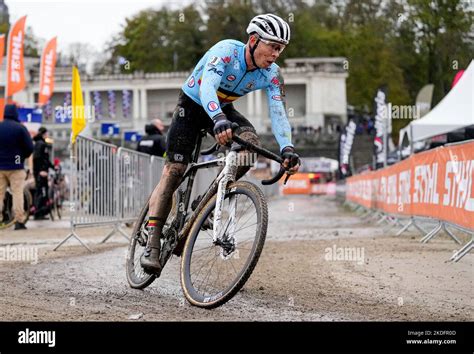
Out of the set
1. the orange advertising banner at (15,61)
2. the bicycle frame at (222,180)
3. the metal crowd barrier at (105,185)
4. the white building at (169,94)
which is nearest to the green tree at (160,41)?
the white building at (169,94)

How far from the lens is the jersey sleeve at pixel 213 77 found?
6.36 m

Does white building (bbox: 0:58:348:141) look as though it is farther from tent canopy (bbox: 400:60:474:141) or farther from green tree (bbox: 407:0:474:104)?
tent canopy (bbox: 400:60:474:141)

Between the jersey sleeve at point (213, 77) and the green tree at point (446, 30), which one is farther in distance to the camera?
the green tree at point (446, 30)

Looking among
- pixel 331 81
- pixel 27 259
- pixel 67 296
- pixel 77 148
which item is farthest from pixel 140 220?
pixel 331 81

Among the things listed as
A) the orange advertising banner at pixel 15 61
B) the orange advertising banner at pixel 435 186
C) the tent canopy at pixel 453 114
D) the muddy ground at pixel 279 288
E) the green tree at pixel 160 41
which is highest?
the green tree at pixel 160 41

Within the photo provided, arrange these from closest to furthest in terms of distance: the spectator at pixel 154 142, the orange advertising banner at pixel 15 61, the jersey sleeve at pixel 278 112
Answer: the jersey sleeve at pixel 278 112 → the spectator at pixel 154 142 → the orange advertising banner at pixel 15 61

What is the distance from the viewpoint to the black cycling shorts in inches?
279

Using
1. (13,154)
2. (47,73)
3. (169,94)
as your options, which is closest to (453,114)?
(13,154)

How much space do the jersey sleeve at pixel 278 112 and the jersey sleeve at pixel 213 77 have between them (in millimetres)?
457

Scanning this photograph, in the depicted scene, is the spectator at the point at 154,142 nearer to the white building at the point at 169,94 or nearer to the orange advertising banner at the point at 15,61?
the orange advertising banner at the point at 15,61

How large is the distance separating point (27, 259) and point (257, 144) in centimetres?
464

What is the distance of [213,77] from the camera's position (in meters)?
6.52

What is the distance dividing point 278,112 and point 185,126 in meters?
0.76

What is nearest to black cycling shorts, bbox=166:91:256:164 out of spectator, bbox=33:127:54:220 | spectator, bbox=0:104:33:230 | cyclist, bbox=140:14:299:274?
cyclist, bbox=140:14:299:274
